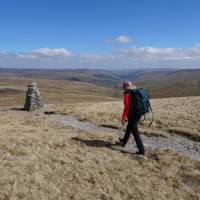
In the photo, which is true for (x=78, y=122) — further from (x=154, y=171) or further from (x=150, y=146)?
(x=154, y=171)

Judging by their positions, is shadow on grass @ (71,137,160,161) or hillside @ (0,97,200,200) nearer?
hillside @ (0,97,200,200)

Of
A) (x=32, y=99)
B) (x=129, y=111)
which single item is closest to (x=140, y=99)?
(x=129, y=111)

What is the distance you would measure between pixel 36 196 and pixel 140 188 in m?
3.50

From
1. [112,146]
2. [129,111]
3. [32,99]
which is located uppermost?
A: [129,111]

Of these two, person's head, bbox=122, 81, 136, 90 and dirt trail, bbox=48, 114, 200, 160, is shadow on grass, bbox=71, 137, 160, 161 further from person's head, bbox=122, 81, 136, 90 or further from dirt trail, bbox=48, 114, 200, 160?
person's head, bbox=122, 81, 136, 90

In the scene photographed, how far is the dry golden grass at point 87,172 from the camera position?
9773mm

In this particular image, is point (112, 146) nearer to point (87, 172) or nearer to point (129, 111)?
point (129, 111)

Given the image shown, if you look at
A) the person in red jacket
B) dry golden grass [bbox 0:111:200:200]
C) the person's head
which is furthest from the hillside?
the person's head

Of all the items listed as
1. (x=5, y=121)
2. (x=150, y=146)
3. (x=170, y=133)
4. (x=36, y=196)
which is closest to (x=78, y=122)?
(x=5, y=121)

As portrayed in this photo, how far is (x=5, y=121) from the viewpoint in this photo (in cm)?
2250

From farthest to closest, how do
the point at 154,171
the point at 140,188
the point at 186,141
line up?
the point at 186,141
the point at 154,171
the point at 140,188

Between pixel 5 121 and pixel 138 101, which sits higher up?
pixel 138 101

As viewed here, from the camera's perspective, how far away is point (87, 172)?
1127 cm

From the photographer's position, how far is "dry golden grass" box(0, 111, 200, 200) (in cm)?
977
